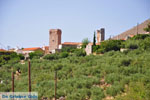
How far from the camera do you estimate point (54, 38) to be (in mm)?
52188

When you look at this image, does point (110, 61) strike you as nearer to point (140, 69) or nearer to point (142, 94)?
point (140, 69)

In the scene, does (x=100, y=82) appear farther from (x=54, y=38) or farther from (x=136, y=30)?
(x=54, y=38)

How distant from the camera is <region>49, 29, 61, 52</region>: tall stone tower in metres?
51.7

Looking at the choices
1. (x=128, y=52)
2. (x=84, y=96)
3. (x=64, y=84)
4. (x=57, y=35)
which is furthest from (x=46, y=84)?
(x=57, y=35)


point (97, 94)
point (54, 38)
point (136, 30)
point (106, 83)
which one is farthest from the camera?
point (54, 38)

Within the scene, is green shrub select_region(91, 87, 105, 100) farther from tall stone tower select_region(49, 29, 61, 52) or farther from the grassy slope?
tall stone tower select_region(49, 29, 61, 52)

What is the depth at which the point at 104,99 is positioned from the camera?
37.2ft

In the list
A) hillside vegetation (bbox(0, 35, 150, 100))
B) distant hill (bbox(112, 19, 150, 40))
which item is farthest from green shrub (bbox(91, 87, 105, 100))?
distant hill (bbox(112, 19, 150, 40))

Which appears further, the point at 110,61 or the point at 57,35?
the point at 57,35

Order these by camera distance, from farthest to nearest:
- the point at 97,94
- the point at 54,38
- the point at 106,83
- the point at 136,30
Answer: the point at 54,38 < the point at 136,30 < the point at 106,83 < the point at 97,94

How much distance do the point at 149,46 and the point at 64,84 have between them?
15.1 meters

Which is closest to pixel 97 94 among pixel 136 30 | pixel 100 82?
pixel 100 82

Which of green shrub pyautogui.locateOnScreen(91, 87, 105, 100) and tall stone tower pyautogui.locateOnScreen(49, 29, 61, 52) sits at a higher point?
tall stone tower pyautogui.locateOnScreen(49, 29, 61, 52)

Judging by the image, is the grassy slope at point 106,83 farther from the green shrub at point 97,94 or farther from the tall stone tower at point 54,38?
the tall stone tower at point 54,38
